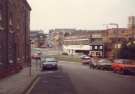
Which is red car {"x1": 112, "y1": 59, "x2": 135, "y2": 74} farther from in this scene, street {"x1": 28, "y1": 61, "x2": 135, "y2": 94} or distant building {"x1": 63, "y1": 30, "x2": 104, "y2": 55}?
distant building {"x1": 63, "y1": 30, "x2": 104, "y2": 55}

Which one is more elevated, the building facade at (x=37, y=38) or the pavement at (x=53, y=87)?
the building facade at (x=37, y=38)

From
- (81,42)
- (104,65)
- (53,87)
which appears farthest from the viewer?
(81,42)

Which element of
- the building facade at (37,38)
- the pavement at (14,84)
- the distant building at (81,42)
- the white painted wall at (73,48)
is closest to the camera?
the pavement at (14,84)

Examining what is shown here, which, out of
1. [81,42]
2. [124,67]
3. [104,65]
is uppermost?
[81,42]

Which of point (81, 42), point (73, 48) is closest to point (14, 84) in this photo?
point (81, 42)

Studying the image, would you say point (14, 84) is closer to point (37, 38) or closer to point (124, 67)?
point (124, 67)

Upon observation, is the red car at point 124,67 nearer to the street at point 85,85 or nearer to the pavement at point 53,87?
the street at point 85,85

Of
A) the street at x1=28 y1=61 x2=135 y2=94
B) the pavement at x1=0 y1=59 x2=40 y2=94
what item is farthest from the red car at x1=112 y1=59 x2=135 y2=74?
the pavement at x1=0 y1=59 x2=40 y2=94

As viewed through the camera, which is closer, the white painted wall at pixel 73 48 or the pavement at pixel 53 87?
the pavement at pixel 53 87

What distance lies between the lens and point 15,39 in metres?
41.7

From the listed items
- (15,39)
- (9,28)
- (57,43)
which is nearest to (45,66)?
(15,39)

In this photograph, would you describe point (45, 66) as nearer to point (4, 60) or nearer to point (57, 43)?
point (4, 60)

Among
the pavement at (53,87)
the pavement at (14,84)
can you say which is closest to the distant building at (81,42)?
the pavement at (14,84)

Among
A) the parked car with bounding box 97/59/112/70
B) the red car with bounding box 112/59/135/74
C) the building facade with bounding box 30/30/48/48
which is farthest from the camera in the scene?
the building facade with bounding box 30/30/48/48
